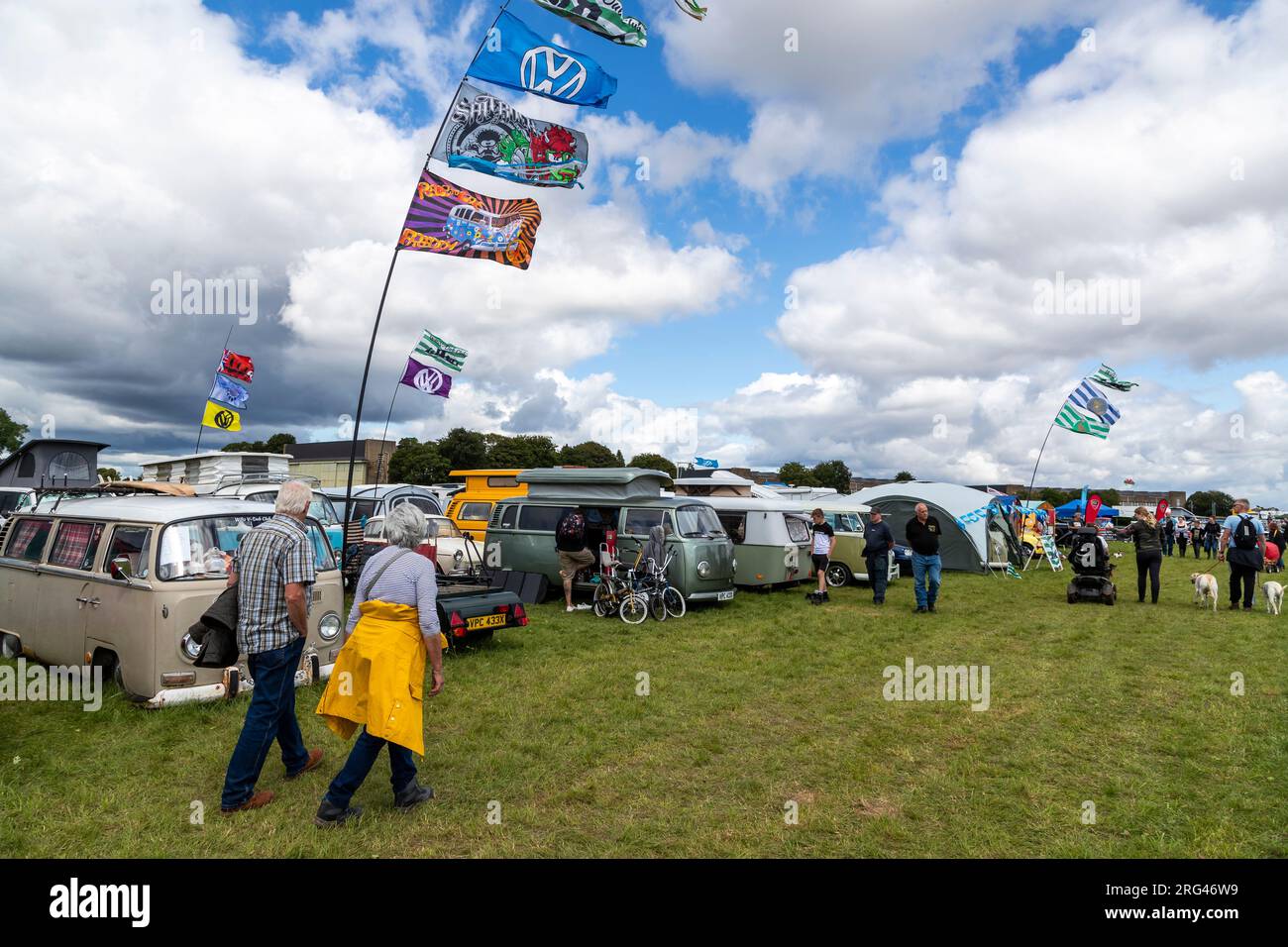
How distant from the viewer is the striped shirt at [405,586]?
4.24 metres

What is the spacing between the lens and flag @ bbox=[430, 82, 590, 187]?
1089 cm

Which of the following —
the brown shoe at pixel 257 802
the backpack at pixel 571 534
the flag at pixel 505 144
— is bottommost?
the brown shoe at pixel 257 802

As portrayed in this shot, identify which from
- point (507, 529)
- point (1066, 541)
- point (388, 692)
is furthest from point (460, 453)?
point (388, 692)

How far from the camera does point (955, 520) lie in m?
20.6

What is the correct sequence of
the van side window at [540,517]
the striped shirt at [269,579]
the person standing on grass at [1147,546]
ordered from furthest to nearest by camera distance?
the van side window at [540,517] → the person standing on grass at [1147,546] → the striped shirt at [269,579]

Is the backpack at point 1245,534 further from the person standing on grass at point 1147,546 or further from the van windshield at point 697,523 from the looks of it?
the van windshield at point 697,523

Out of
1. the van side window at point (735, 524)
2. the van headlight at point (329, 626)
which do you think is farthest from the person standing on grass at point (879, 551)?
the van headlight at point (329, 626)

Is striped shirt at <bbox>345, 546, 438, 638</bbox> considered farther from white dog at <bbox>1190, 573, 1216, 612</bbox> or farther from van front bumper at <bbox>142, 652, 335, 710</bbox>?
white dog at <bbox>1190, 573, 1216, 612</bbox>

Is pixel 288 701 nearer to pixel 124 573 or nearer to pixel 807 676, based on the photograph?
pixel 124 573

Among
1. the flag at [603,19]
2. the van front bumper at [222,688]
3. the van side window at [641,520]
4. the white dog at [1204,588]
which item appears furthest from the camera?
the white dog at [1204,588]

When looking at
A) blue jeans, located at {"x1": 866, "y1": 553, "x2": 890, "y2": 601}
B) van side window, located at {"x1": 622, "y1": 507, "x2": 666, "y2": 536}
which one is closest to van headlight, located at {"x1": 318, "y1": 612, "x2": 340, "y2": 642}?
van side window, located at {"x1": 622, "y1": 507, "x2": 666, "y2": 536}

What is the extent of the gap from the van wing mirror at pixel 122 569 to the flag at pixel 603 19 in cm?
815

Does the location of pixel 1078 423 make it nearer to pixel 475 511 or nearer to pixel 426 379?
pixel 475 511
